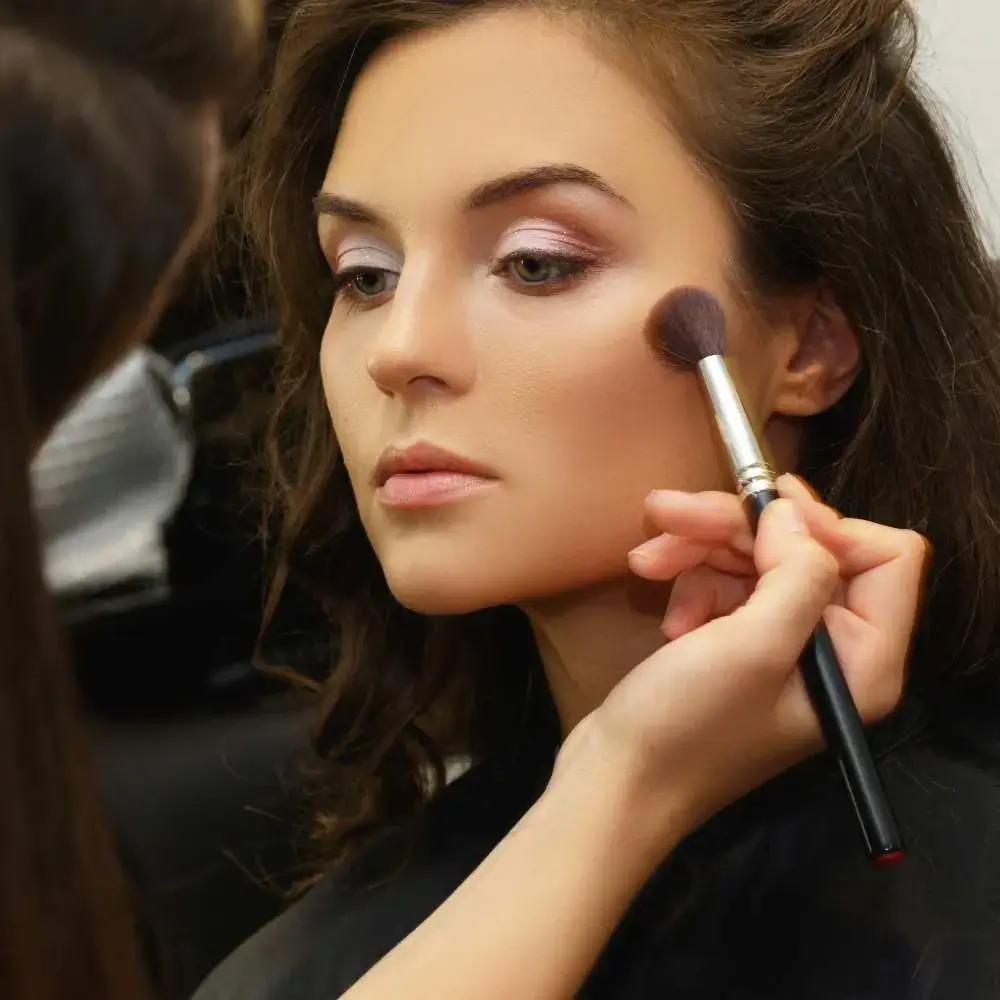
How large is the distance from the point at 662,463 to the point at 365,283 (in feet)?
0.68

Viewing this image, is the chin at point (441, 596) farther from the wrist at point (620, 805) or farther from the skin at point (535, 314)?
the wrist at point (620, 805)

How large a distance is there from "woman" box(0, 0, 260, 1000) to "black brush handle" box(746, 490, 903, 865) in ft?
0.95

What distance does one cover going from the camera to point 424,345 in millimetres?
640

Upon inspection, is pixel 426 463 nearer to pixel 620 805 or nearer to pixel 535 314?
pixel 535 314

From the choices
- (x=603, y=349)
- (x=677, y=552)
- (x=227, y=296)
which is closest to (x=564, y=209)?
(x=603, y=349)

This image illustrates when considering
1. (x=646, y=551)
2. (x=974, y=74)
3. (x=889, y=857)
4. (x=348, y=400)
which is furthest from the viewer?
(x=974, y=74)

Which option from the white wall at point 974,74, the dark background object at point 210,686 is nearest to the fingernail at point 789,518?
the white wall at point 974,74

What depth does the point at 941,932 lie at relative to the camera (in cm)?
58

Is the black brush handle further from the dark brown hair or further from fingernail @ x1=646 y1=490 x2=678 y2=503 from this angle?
the dark brown hair

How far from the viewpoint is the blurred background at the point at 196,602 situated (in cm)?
96

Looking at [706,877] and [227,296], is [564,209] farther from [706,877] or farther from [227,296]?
[227,296]

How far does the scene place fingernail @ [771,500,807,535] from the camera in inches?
21.8

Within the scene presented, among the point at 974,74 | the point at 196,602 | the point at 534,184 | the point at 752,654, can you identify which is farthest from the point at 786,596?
the point at 196,602

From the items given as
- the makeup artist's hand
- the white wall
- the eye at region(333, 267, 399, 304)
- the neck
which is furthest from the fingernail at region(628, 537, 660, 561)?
the white wall
